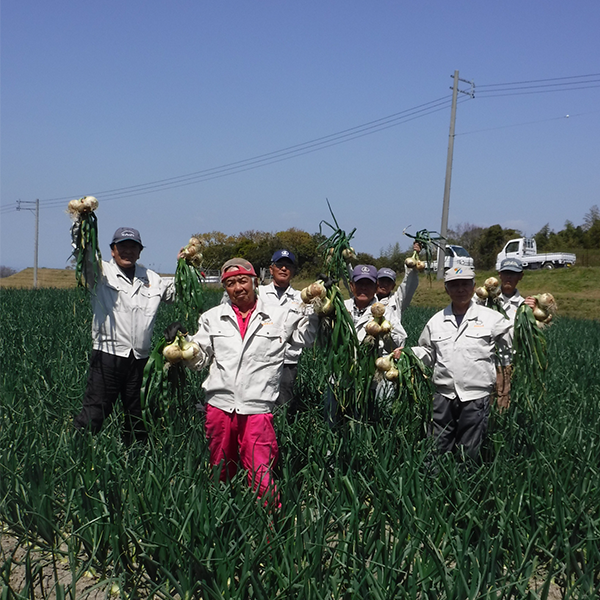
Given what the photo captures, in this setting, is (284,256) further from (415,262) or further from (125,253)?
(125,253)

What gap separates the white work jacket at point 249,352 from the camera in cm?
296

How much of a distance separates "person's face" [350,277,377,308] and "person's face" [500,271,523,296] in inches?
52.3

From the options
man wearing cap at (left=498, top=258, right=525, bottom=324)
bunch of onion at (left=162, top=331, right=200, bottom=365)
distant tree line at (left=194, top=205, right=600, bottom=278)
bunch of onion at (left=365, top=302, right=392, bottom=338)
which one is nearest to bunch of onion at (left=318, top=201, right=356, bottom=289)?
bunch of onion at (left=365, top=302, right=392, bottom=338)

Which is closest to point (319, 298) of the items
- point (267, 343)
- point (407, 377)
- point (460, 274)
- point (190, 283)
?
point (267, 343)

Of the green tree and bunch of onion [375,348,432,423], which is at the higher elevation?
the green tree

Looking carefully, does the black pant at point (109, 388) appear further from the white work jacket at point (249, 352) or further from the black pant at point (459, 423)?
the black pant at point (459, 423)

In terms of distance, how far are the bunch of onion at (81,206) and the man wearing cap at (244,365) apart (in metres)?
1.07

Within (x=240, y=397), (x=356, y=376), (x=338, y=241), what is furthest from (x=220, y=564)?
(x=338, y=241)

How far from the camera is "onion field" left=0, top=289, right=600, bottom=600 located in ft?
7.03

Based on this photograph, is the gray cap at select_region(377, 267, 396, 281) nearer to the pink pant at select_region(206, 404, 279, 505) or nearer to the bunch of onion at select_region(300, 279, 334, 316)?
the bunch of onion at select_region(300, 279, 334, 316)

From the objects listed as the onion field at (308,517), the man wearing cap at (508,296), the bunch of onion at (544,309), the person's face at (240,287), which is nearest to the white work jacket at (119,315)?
the onion field at (308,517)

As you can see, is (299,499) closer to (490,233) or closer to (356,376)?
(356,376)

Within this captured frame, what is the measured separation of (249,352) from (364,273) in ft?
3.60

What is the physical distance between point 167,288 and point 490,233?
34.2 metres
